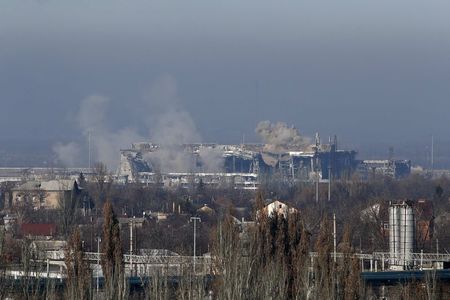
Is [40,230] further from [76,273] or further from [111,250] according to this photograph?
[76,273]

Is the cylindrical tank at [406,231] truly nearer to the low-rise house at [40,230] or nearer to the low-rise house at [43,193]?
the low-rise house at [40,230]

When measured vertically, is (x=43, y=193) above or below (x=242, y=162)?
below

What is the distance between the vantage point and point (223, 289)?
23.6 m

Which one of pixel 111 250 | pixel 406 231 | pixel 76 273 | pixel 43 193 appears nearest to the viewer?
pixel 76 273

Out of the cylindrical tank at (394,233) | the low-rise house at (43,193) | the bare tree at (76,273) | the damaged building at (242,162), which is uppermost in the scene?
the damaged building at (242,162)

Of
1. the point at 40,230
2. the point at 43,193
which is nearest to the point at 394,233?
the point at 40,230

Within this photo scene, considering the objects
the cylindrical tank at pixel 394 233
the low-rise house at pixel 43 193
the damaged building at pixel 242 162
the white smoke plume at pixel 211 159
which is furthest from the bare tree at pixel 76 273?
the white smoke plume at pixel 211 159

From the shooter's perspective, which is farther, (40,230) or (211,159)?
(211,159)

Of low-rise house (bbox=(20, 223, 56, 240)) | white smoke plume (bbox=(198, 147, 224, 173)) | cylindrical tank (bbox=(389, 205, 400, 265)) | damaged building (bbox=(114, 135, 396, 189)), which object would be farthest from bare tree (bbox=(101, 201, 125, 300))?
white smoke plume (bbox=(198, 147, 224, 173))

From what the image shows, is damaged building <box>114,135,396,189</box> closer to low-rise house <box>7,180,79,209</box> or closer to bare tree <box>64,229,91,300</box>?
low-rise house <box>7,180,79,209</box>

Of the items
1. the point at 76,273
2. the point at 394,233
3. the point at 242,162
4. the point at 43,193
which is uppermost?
the point at 242,162

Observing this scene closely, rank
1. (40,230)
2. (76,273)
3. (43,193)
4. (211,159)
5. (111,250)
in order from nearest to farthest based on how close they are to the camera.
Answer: (76,273) < (111,250) < (40,230) < (43,193) < (211,159)

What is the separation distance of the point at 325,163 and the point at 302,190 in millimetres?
43465

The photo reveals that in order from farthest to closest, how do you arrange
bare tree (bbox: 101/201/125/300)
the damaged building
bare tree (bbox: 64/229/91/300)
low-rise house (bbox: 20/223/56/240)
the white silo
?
the damaged building
low-rise house (bbox: 20/223/56/240)
the white silo
bare tree (bbox: 101/201/125/300)
bare tree (bbox: 64/229/91/300)
